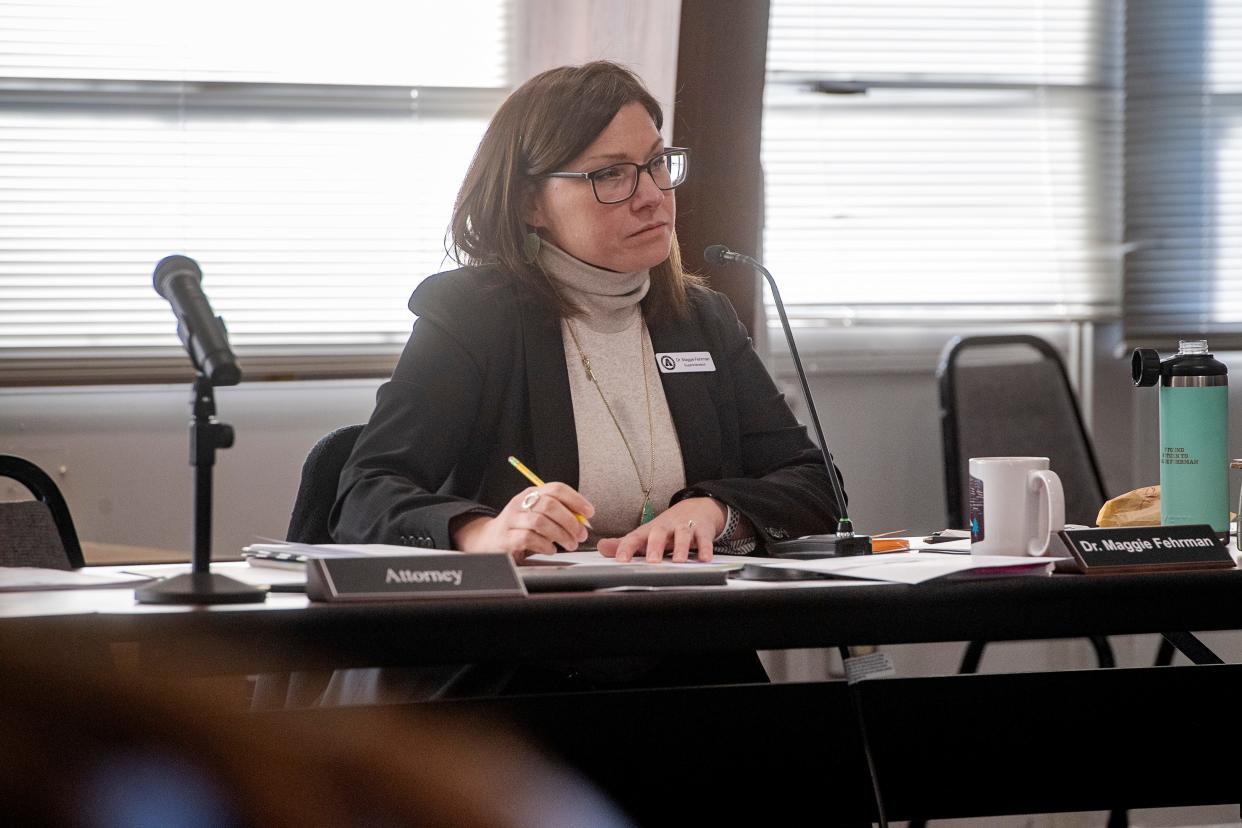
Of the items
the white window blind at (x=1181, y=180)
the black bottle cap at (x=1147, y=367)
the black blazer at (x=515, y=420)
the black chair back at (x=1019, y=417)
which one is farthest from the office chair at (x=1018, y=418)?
the black bottle cap at (x=1147, y=367)

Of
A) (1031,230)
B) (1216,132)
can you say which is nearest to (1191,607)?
(1031,230)

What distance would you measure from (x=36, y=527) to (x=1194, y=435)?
1.62 metres

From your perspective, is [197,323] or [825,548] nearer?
[197,323]

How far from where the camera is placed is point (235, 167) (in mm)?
2879

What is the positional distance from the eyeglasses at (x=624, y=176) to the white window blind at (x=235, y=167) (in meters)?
1.16

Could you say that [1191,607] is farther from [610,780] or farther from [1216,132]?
[1216,132]

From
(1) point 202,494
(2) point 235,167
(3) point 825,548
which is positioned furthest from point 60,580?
(2) point 235,167

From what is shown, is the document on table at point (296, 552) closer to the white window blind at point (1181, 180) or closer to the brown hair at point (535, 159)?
the brown hair at point (535, 159)

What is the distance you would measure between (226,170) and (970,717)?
208cm

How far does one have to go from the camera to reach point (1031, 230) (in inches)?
132

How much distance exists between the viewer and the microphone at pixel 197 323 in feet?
3.42

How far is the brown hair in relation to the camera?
193 centimetres

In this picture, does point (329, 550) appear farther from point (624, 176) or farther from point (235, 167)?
point (235, 167)

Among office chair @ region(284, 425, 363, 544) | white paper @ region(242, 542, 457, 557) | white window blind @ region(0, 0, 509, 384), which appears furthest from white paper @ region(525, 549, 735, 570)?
white window blind @ region(0, 0, 509, 384)
